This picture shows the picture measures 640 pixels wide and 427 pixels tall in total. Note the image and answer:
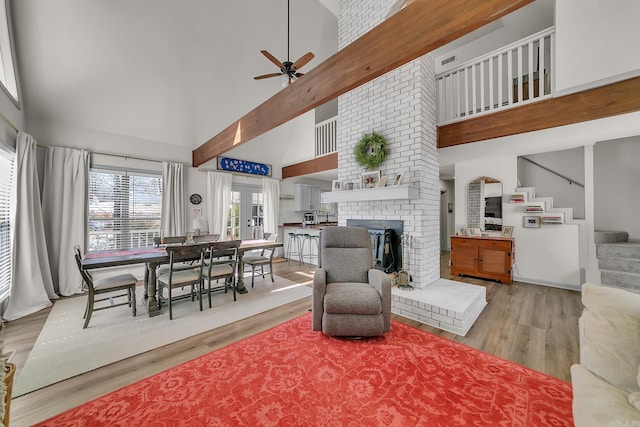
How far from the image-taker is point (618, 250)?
3.45 meters

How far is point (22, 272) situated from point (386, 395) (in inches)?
179

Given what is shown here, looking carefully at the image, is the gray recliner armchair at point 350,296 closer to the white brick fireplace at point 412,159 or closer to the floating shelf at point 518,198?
the white brick fireplace at point 412,159

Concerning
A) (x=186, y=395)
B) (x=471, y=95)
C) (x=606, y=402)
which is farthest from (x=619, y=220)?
(x=186, y=395)

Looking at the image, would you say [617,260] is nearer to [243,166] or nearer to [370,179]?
[370,179]

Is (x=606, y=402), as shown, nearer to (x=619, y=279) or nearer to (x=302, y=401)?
(x=302, y=401)

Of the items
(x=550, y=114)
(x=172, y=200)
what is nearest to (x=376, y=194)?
(x=550, y=114)

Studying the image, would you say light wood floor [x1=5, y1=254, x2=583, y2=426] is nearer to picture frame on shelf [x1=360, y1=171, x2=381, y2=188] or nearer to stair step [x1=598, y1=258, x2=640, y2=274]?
stair step [x1=598, y1=258, x2=640, y2=274]

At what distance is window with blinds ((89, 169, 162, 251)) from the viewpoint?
4.22 metres

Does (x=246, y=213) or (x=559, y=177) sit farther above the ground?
(x=559, y=177)

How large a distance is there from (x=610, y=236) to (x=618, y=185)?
2.94 ft

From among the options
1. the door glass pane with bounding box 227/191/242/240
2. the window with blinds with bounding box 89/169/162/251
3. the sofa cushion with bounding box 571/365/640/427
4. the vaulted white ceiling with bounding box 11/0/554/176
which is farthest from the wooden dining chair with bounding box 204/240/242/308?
the sofa cushion with bounding box 571/365/640/427

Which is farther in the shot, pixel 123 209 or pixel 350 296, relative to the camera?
pixel 123 209

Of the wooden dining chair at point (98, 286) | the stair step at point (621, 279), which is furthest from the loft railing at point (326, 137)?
the stair step at point (621, 279)

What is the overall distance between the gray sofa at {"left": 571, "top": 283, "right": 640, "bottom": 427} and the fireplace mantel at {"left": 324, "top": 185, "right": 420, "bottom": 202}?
2.00 m
